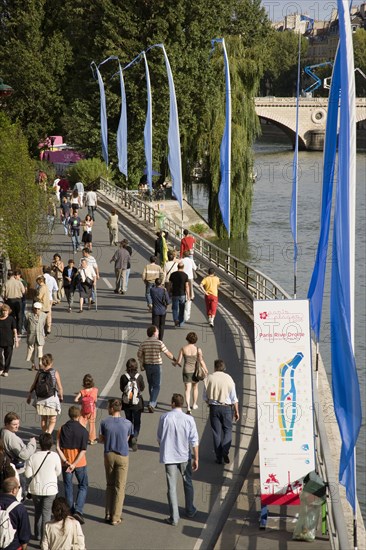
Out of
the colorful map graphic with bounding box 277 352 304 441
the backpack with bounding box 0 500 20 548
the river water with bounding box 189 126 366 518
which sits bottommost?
the river water with bounding box 189 126 366 518

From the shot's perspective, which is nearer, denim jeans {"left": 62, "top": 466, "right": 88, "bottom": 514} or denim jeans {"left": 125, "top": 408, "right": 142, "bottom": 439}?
denim jeans {"left": 62, "top": 466, "right": 88, "bottom": 514}

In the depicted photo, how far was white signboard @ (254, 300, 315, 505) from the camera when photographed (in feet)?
37.8

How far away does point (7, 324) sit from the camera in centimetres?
1819

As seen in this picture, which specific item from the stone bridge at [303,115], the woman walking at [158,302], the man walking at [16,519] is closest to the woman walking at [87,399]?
the man walking at [16,519]

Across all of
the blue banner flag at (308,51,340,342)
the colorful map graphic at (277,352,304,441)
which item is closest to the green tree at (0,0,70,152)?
the blue banner flag at (308,51,340,342)

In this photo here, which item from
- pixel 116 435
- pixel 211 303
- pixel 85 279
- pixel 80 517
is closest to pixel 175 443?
pixel 116 435

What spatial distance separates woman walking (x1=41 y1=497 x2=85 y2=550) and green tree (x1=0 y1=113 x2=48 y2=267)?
17000 millimetres

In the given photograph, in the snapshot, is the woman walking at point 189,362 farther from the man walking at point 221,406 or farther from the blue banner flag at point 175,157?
the blue banner flag at point 175,157

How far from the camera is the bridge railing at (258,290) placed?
34.1ft

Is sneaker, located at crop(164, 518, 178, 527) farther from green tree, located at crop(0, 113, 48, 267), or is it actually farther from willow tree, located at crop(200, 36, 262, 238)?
willow tree, located at crop(200, 36, 262, 238)

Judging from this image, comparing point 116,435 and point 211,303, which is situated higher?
point 116,435

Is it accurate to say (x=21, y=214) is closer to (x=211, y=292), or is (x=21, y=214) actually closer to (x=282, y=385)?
(x=211, y=292)

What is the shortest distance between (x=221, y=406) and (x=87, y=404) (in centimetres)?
166

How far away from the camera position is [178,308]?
2186cm
